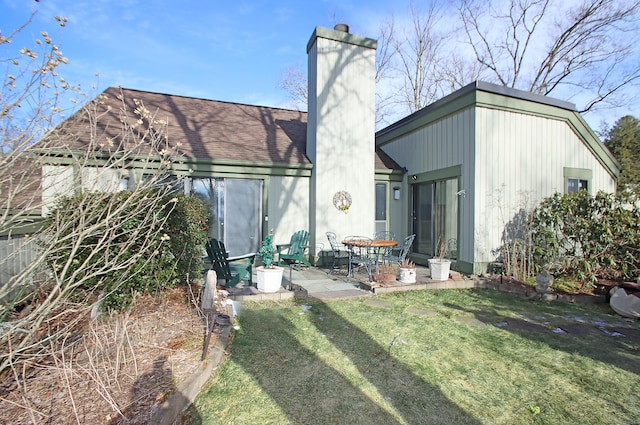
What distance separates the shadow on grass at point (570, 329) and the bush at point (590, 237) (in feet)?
3.49

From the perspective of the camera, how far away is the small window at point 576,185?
845 centimetres

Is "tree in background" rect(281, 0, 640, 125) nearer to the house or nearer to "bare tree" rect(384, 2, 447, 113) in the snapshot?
"bare tree" rect(384, 2, 447, 113)

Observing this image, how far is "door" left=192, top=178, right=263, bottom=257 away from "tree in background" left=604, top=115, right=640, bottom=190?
16488 millimetres

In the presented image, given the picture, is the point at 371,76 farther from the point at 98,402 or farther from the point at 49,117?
the point at 98,402

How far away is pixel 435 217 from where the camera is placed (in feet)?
28.1

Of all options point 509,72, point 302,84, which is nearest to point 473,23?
point 509,72

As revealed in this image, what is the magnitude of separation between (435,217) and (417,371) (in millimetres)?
5988

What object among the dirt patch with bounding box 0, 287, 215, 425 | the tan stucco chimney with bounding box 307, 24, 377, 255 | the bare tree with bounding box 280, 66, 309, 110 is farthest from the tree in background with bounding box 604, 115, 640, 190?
the dirt patch with bounding box 0, 287, 215, 425

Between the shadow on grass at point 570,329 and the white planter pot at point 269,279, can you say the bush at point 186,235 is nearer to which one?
the white planter pot at point 269,279

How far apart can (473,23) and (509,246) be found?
17.6m

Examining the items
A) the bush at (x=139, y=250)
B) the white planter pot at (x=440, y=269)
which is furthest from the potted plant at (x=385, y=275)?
the bush at (x=139, y=250)

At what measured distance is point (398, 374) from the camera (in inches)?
120

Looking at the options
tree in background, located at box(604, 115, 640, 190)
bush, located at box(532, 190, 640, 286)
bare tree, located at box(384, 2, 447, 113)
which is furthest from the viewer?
bare tree, located at box(384, 2, 447, 113)

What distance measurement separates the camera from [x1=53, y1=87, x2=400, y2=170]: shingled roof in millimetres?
8492
